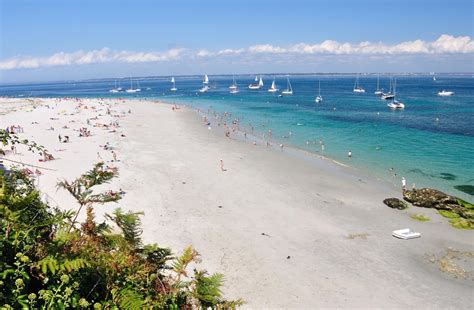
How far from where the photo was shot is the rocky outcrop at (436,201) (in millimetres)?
24500

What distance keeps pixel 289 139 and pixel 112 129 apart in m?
25.3

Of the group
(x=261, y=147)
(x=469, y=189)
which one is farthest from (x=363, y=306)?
(x=261, y=147)

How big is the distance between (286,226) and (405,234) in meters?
6.42

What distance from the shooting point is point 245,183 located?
3034 centimetres

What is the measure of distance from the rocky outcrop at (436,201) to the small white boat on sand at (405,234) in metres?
5.38

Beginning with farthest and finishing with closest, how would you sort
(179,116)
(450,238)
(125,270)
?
(179,116), (450,238), (125,270)

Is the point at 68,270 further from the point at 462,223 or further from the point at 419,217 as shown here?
the point at 462,223

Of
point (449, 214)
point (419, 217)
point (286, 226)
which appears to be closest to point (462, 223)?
point (449, 214)

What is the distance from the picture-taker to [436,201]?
25.7m

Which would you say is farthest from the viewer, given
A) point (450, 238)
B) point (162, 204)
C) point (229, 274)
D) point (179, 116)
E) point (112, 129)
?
point (179, 116)

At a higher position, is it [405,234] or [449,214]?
[405,234]

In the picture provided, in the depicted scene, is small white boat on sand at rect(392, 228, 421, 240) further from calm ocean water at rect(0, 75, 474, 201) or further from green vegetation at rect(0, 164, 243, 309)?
green vegetation at rect(0, 164, 243, 309)

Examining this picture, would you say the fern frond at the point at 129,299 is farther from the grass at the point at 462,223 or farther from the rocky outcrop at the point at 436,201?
the rocky outcrop at the point at 436,201

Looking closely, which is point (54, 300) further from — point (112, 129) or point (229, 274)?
point (112, 129)
